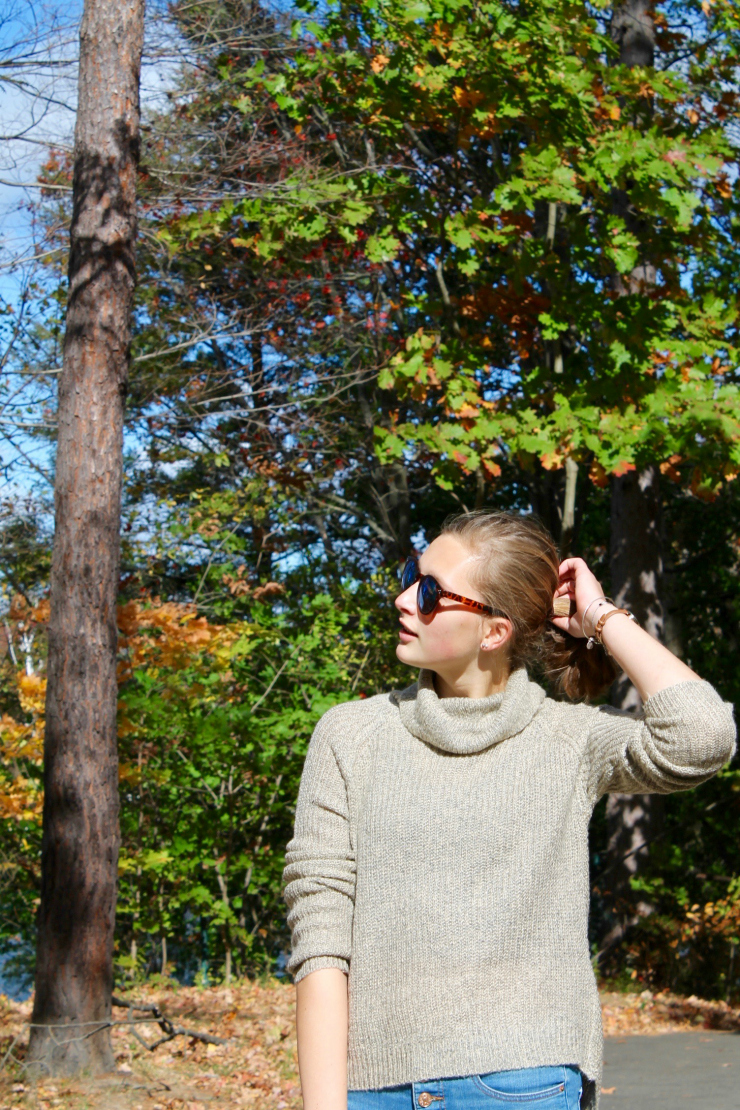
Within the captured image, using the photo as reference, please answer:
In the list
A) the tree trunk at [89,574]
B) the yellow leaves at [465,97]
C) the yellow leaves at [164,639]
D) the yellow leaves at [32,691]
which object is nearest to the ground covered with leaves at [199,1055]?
the tree trunk at [89,574]

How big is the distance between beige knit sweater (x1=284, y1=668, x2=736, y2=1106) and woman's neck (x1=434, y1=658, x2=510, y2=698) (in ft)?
0.24

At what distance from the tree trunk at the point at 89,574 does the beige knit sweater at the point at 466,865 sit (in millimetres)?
3581

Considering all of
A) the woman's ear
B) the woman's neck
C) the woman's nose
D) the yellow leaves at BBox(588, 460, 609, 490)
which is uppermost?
the yellow leaves at BBox(588, 460, 609, 490)

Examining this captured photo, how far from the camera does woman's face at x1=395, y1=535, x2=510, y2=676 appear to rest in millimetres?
1810

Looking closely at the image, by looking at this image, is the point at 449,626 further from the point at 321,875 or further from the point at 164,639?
the point at 164,639

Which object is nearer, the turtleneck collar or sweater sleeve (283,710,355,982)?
sweater sleeve (283,710,355,982)

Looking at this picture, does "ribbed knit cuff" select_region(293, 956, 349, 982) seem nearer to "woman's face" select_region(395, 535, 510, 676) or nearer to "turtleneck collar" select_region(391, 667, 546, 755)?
"turtleneck collar" select_region(391, 667, 546, 755)

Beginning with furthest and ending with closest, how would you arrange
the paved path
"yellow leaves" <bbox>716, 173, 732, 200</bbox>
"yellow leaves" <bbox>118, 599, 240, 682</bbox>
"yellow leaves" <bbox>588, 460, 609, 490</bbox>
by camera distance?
"yellow leaves" <bbox>716, 173, 732, 200</bbox> → "yellow leaves" <bbox>588, 460, 609, 490</bbox> → "yellow leaves" <bbox>118, 599, 240, 682</bbox> → the paved path

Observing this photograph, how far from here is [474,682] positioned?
1.84m

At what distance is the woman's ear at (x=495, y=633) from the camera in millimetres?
1832

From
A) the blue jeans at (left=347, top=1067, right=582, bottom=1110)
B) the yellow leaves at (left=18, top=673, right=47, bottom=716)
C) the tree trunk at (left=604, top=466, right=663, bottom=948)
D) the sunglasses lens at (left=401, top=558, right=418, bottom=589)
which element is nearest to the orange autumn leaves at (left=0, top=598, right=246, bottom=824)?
the yellow leaves at (left=18, top=673, right=47, bottom=716)

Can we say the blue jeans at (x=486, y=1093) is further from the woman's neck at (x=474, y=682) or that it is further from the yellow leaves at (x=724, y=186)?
the yellow leaves at (x=724, y=186)

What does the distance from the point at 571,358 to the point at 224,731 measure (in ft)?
12.1

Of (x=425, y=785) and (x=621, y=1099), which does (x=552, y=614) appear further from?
(x=621, y=1099)
